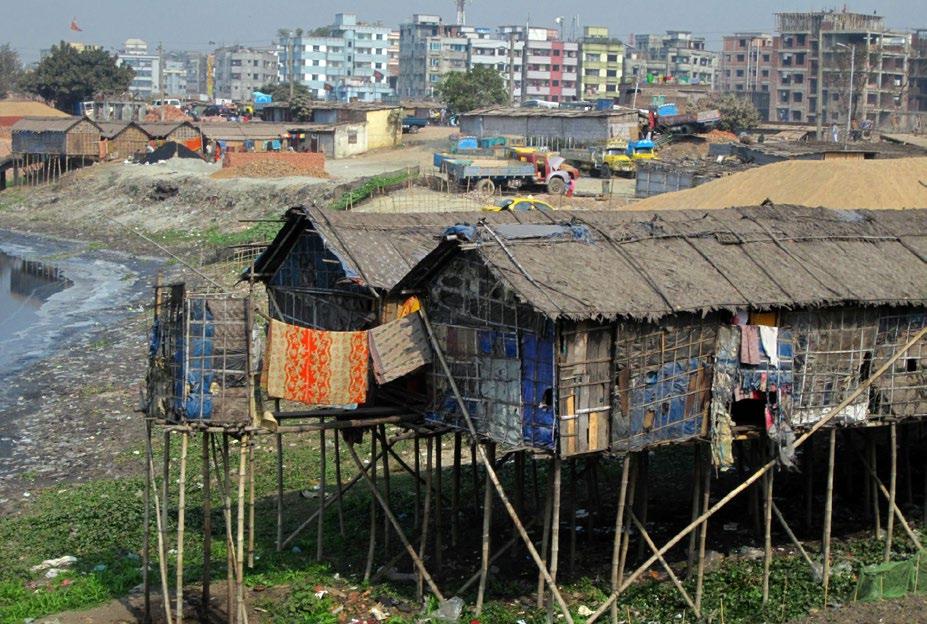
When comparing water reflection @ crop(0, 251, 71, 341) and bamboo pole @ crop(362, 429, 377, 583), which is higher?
bamboo pole @ crop(362, 429, 377, 583)

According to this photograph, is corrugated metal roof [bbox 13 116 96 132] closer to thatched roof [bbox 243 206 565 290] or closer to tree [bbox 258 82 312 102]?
tree [bbox 258 82 312 102]

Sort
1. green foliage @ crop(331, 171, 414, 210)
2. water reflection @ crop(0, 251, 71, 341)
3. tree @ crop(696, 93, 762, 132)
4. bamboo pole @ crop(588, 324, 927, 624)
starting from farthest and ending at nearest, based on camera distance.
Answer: tree @ crop(696, 93, 762, 132) → green foliage @ crop(331, 171, 414, 210) → water reflection @ crop(0, 251, 71, 341) → bamboo pole @ crop(588, 324, 927, 624)

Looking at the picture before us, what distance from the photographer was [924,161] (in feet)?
105

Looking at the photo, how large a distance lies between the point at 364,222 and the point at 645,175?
88.1ft

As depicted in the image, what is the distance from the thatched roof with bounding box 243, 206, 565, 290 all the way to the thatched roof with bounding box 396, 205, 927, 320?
877mm

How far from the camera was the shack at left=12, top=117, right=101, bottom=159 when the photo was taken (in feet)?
202

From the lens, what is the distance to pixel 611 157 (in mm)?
50938

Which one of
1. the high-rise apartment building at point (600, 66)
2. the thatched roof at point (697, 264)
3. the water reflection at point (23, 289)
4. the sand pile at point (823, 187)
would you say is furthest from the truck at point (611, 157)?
the high-rise apartment building at point (600, 66)

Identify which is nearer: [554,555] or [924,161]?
[554,555]

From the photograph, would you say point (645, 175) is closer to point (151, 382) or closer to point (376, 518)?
point (376, 518)

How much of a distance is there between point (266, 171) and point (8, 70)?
66.6 metres

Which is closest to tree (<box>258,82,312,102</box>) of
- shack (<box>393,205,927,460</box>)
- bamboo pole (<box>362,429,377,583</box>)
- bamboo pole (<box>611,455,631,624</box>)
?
bamboo pole (<box>362,429,377,583</box>)

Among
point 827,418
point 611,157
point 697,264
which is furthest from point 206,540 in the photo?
point 611,157

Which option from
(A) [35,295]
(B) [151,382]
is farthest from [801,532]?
(A) [35,295]
